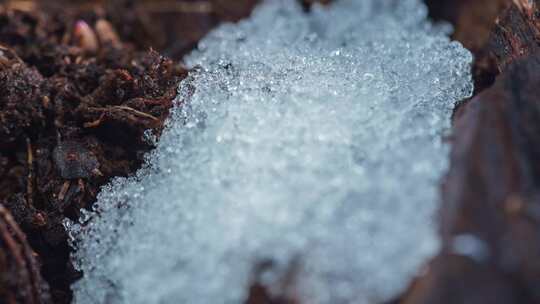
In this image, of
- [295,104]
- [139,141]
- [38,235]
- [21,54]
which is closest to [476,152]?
[295,104]

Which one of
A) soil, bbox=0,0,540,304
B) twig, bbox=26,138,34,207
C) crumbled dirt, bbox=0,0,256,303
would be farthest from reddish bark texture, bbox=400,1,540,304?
twig, bbox=26,138,34,207

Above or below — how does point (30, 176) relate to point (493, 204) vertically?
below

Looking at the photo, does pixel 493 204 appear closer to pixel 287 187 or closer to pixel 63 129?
pixel 287 187

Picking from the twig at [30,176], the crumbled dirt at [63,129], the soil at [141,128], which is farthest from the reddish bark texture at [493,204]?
the twig at [30,176]

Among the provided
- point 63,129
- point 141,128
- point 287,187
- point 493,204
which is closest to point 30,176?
point 63,129

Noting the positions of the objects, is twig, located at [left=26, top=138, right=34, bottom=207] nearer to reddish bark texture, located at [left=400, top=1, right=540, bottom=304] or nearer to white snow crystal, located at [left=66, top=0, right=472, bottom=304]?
white snow crystal, located at [left=66, top=0, right=472, bottom=304]
